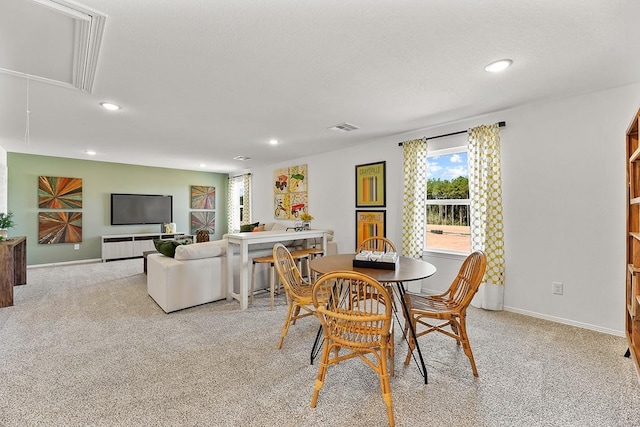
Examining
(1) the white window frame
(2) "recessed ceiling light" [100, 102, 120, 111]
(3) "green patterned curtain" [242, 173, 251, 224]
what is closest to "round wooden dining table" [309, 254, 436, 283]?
(1) the white window frame

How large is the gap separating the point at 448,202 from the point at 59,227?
297 inches

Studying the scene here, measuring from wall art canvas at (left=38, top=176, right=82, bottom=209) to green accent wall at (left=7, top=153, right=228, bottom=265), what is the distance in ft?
0.27

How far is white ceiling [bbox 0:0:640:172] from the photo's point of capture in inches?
66.1

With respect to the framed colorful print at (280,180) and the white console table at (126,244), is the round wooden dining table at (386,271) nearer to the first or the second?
the framed colorful print at (280,180)

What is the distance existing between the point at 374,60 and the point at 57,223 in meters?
7.21

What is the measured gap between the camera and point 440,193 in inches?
159

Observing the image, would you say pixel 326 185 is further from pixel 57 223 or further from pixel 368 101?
pixel 57 223

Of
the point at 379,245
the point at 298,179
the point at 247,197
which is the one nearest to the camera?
the point at 379,245

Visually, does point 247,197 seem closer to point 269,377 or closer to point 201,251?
point 201,251

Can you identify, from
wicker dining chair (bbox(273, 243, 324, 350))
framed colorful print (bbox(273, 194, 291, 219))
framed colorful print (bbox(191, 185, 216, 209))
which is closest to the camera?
wicker dining chair (bbox(273, 243, 324, 350))

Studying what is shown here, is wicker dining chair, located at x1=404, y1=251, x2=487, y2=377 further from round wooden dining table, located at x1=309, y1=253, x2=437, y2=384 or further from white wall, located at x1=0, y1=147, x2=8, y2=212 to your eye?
white wall, located at x1=0, y1=147, x2=8, y2=212

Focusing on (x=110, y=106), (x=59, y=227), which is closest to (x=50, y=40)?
(x=110, y=106)

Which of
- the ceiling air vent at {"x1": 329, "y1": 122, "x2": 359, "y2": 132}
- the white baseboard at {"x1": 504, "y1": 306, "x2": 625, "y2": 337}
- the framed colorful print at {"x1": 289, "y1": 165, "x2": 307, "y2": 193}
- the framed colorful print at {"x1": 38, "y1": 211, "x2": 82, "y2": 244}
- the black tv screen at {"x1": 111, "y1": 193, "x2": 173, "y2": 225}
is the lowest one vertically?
the white baseboard at {"x1": 504, "y1": 306, "x2": 625, "y2": 337}

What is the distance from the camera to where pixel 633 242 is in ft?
7.47
